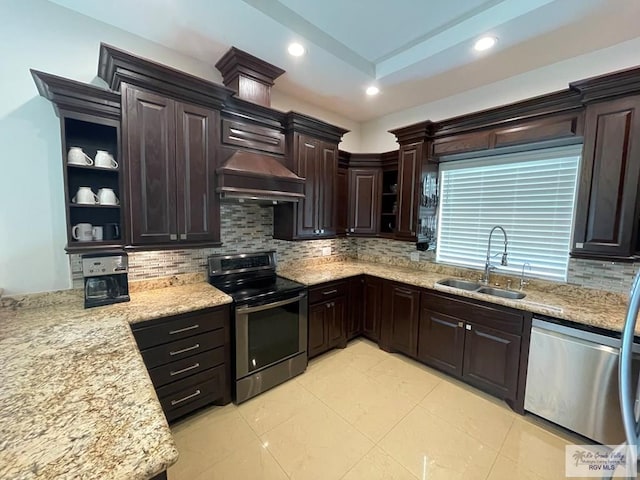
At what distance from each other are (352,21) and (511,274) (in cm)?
282

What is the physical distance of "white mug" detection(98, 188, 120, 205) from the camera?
6.36ft

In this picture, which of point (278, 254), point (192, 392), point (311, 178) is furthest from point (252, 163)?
point (192, 392)

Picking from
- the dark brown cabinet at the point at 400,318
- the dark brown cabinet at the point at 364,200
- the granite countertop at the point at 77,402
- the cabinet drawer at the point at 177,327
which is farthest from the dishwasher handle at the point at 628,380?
the dark brown cabinet at the point at 364,200

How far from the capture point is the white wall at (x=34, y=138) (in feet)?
5.94

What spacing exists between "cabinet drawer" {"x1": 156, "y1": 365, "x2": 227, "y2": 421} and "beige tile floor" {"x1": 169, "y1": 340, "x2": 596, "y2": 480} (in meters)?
0.14

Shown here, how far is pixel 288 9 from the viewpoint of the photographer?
205 centimetres

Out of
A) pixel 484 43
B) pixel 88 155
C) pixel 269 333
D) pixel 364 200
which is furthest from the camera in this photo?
pixel 364 200

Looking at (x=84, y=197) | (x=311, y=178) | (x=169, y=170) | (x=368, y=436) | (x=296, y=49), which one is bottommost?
(x=368, y=436)

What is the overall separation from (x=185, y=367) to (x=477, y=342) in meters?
2.49


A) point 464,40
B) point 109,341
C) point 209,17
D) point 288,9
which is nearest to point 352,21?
point 288,9

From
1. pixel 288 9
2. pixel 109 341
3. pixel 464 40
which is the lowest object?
pixel 109 341

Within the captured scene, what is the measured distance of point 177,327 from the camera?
196 centimetres

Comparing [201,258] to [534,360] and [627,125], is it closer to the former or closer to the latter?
[534,360]

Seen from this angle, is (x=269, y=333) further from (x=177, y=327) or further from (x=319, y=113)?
(x=319, y=113)
